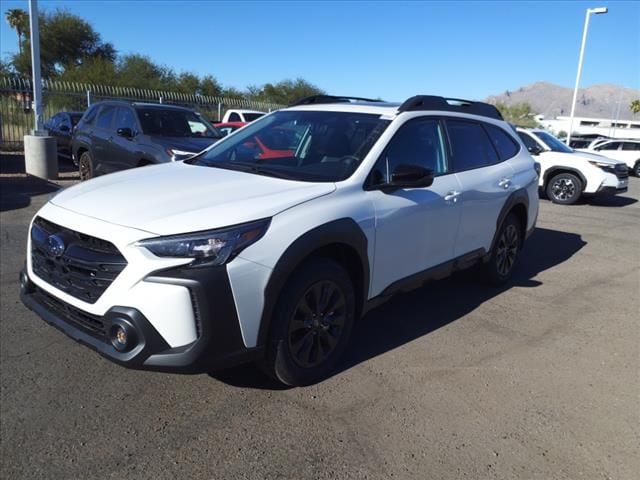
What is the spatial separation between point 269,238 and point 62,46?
4614cm

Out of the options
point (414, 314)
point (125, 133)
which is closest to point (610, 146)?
point (125, 133)

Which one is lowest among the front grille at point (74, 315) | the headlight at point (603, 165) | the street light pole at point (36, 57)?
the front grille at point (74, 315)

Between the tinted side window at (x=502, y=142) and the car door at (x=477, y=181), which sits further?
the tinted side window at (x=502, y=142)

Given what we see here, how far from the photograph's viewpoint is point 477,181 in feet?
15.0

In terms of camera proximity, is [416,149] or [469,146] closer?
[416,149]

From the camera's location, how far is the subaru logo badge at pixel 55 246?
9.52 ft

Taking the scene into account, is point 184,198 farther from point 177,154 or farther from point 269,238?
point 177,154

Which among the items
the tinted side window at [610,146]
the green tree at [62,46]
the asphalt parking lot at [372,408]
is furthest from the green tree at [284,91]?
the asphalt parking lot at [372,408]

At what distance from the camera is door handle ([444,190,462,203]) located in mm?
4117

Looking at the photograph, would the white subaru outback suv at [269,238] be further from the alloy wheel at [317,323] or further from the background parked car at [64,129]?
the background parked car at [64,129]

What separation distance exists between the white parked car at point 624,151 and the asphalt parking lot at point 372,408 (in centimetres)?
2063

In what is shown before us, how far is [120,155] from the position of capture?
28.6 ft

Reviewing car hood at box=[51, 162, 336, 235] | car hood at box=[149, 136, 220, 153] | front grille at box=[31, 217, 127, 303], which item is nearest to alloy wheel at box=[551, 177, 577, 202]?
car hood at box=[149, 136, 220, 153]

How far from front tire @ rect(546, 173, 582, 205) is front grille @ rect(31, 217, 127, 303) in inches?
466
